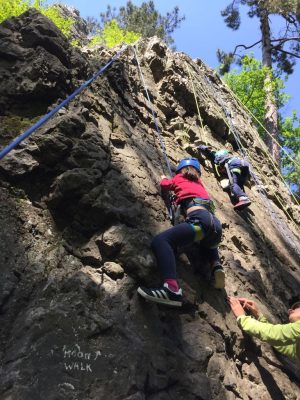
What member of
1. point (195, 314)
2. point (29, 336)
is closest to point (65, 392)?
point (29, 336)

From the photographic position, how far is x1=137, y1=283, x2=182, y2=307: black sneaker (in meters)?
3.72

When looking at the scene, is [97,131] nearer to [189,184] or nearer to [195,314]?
[189,184]

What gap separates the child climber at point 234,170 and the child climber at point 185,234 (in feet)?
6.26

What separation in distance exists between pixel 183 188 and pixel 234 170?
2603 mm

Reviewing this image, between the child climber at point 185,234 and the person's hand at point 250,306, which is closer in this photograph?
the child climber at point 185,234

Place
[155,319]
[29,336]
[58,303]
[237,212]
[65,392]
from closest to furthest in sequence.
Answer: [65,392] < [29,336] < [58,303] < [155,319] < [237,212]

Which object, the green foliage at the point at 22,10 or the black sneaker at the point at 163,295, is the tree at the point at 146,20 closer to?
the green foliage at the point at 22,10

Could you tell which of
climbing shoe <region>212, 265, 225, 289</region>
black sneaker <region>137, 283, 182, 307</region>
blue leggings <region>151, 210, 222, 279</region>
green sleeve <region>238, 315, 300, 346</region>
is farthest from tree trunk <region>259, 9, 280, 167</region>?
black sneaker <region>137, 283, 182, 307</region>

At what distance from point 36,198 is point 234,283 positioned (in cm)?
246

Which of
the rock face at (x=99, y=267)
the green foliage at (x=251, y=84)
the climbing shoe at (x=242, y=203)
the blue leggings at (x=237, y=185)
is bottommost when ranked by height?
the rock face at (x=99, y=267)

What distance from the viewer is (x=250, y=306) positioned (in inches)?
186

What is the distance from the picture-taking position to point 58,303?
3480 millimetres

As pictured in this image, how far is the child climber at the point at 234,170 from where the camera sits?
6.86 m

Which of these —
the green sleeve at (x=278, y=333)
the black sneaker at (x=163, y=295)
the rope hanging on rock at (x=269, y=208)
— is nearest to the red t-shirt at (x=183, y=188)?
the black sneaker at (x=163, y=295)
